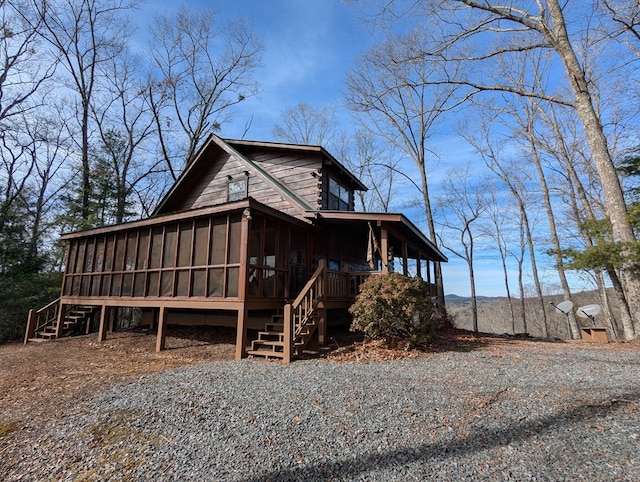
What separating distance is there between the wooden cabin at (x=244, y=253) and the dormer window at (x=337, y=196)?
45 mm

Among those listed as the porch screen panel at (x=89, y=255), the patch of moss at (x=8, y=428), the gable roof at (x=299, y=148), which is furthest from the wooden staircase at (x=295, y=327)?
the porch screen panel at (x=89, y=255)

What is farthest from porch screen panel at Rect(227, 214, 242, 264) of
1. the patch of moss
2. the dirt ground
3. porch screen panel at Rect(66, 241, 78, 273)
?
porch screen panel at Rect(66, 241, 78, 273)

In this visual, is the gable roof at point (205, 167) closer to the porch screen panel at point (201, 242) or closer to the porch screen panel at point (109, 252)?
the porch screen panel at point (109, 252)

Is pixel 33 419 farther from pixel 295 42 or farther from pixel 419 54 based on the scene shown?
pixel 295 42

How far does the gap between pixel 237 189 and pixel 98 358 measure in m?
7.19

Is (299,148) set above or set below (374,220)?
above

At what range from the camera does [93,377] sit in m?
6.40

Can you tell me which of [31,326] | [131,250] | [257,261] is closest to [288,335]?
[257,261]

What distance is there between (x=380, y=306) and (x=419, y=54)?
880 cm

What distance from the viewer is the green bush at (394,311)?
7723 mm

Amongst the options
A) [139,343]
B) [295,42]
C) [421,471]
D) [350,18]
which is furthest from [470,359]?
[295,42]

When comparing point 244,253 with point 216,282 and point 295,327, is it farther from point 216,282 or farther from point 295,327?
point 295,327

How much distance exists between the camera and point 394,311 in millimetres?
7773

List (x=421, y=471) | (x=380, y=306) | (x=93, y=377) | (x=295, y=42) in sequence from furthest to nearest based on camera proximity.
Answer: (x=295, y=42), (x=380, y=306), (x=93, y=377), (x=421, y=471)
